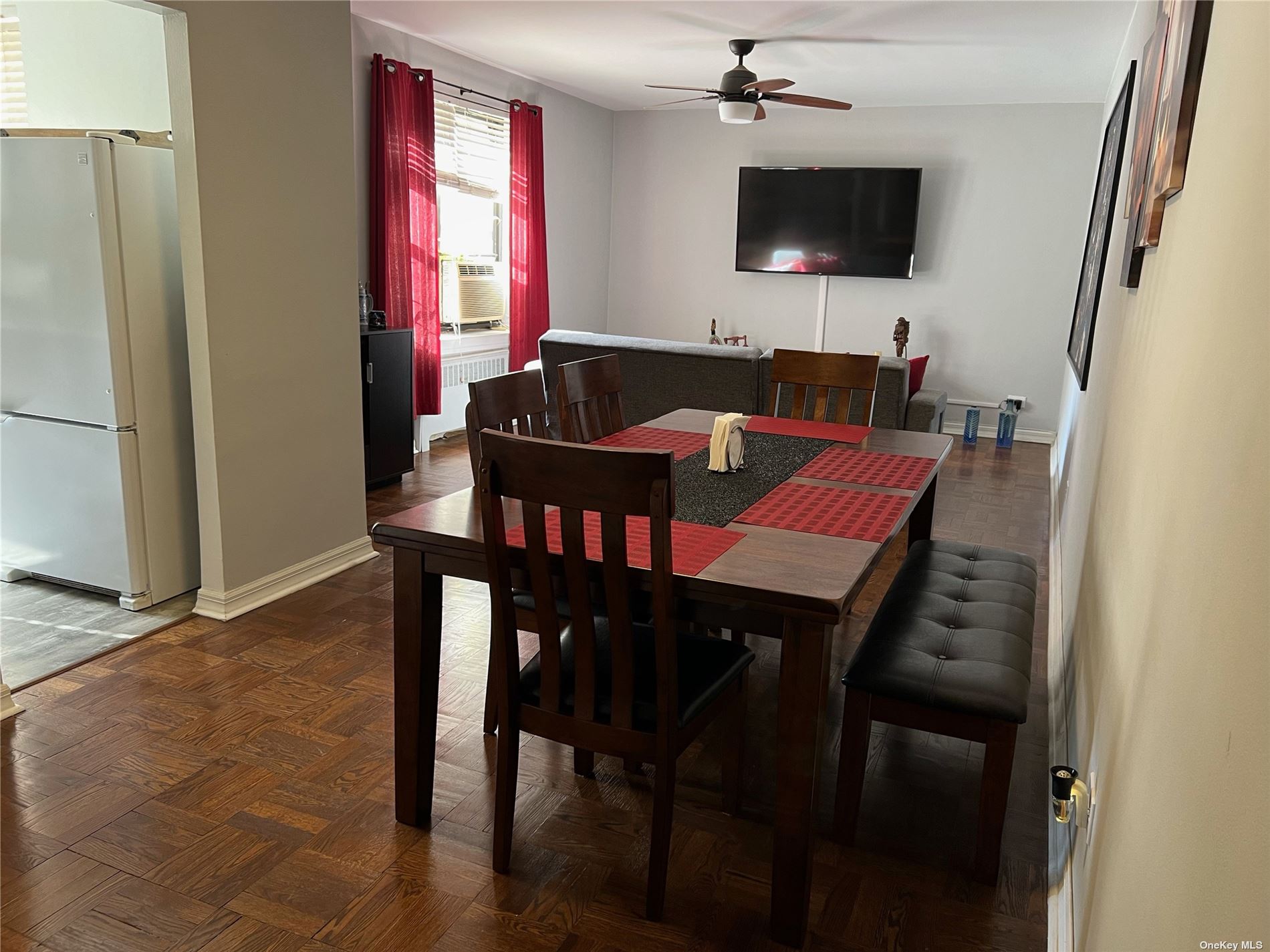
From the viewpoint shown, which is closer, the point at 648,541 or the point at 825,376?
the point at 648,541

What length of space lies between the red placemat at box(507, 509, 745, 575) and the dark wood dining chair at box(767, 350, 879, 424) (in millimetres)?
1414

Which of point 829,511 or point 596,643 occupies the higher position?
point 829,511

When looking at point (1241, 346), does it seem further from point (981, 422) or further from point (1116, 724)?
point (981, 422)

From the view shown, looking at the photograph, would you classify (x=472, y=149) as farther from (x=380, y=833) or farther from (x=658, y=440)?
(x=380, y=833)

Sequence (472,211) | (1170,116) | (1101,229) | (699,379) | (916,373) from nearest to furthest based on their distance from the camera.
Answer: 1. (1170,116)
2. (1101,229)
3. (699,379)
4. (916,373)
5. (472,211)

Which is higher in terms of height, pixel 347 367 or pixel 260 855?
pixel 347 367

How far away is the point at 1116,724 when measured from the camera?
4.51ft

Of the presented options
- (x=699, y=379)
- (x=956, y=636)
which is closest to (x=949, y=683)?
(x=956, y=636)

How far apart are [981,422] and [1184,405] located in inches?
250

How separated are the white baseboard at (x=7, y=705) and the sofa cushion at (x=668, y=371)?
8.26ft

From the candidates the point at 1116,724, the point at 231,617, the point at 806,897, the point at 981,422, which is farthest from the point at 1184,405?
the point at 981,422

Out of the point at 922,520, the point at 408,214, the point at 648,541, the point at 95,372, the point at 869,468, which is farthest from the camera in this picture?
the point at 408,214

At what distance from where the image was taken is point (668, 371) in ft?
16.0

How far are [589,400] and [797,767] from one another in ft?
4.93
